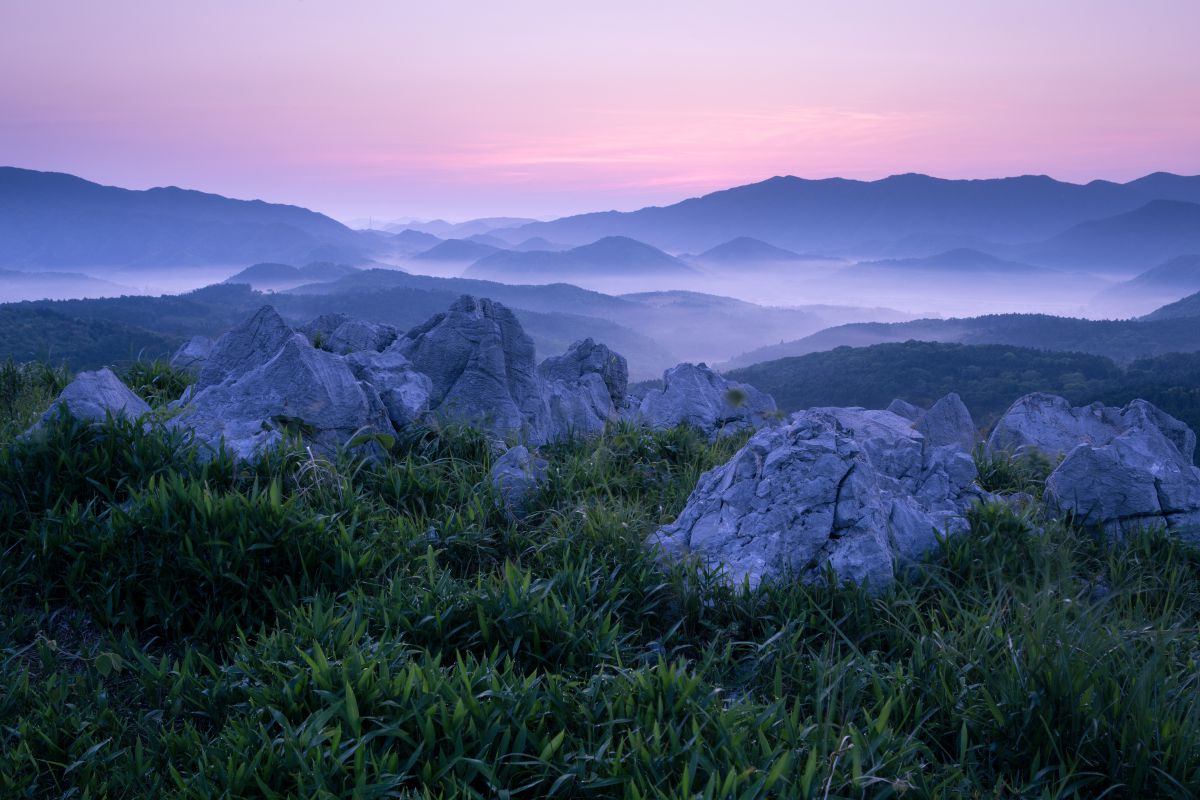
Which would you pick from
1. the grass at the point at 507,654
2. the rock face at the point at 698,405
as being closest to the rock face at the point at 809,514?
the grass at the point at 507,654

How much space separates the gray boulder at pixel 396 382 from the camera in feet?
27.2

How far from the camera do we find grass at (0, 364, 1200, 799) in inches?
128

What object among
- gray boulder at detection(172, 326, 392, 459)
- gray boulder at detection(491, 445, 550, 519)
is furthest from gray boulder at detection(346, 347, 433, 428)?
gray boulder at detection(491, 445, 550, 519)

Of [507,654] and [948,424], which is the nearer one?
[507,654]

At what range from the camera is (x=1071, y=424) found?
10984mm

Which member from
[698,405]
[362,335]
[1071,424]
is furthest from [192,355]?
[1071,424]

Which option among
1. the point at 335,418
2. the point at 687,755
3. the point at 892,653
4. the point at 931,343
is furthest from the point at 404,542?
the point at 931,343

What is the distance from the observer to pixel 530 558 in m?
5.63

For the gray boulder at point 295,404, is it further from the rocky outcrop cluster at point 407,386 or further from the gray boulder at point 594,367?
the gray boulder at point 594,367

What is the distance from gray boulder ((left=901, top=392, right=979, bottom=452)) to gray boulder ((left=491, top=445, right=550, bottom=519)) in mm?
7328

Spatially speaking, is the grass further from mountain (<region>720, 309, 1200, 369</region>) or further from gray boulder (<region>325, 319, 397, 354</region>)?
mountain (<region>720, 309, 1200, 369</region>)

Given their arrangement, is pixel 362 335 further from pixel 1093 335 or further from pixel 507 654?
pixel 1093 335

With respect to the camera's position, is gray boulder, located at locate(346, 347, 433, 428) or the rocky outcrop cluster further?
gray boulder, located at locate(346, 347, 433, 428)

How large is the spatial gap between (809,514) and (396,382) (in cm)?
535
